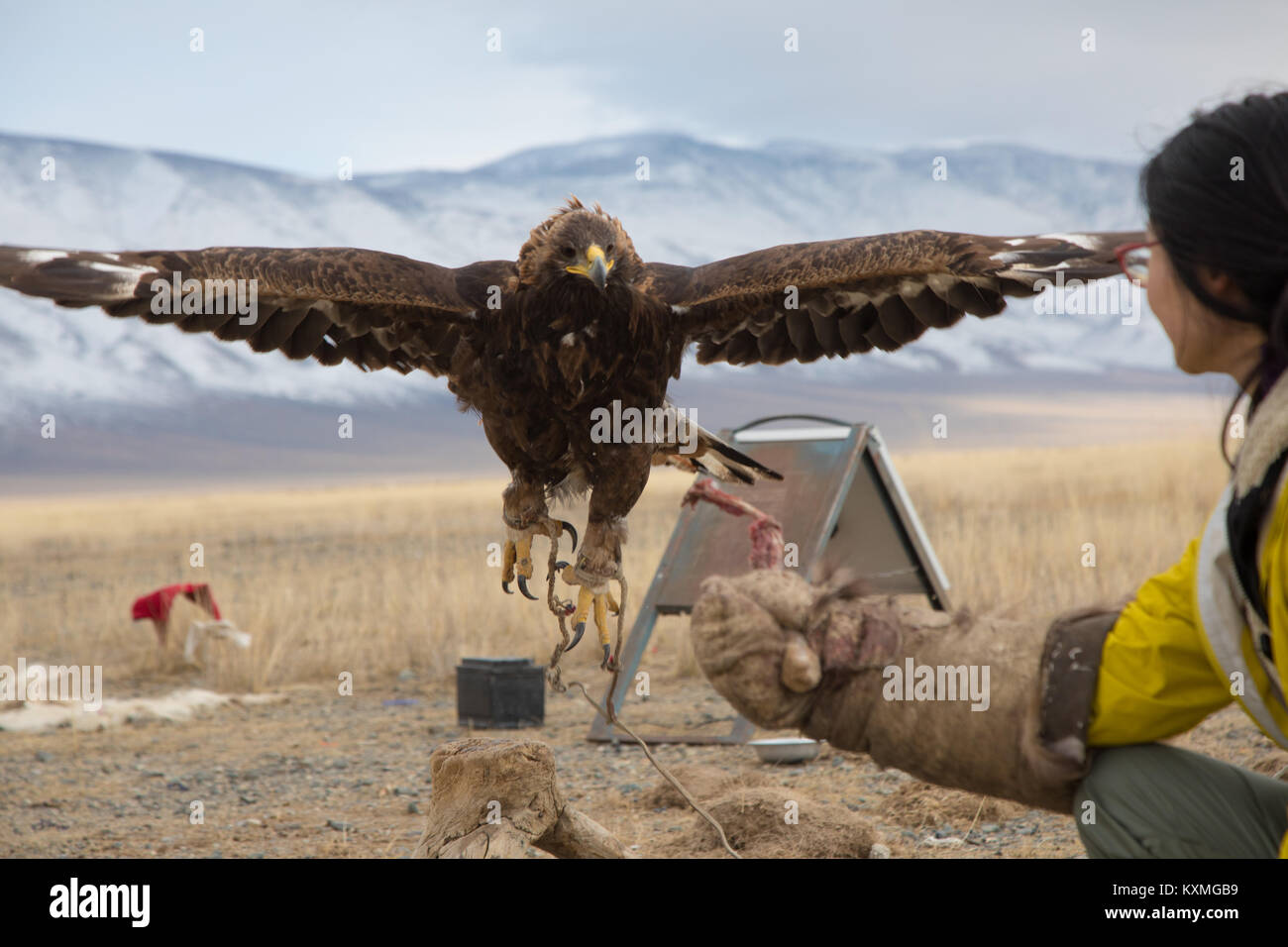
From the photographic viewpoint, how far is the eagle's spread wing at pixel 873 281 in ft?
13.3

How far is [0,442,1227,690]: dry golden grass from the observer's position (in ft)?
30.0

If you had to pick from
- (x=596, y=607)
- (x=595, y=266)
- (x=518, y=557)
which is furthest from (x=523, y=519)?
(x=595, y=266)

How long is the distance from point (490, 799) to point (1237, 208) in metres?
2.47

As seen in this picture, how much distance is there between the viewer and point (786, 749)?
5.77 m

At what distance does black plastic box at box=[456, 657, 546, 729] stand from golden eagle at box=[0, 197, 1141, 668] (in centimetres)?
239

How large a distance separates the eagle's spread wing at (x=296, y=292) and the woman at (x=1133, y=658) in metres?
2.47

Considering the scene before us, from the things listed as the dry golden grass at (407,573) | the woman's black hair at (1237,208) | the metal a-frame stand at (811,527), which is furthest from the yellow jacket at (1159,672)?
the metal a-frame stand at (811,527)

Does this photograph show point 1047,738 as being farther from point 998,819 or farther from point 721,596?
point 998,819

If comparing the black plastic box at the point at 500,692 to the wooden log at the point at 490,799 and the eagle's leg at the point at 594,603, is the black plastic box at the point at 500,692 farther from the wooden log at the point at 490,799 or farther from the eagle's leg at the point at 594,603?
the wooden log at the point at 490,799

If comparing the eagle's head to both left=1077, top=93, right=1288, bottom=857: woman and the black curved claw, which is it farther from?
left=1077, top=93, right=1288, bottom=857: woman

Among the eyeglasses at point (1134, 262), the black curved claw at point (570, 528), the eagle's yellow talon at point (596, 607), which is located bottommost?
the eagle's yellow talon at point (596, 607)

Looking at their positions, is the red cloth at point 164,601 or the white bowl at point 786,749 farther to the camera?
the red cloth at point 164,601

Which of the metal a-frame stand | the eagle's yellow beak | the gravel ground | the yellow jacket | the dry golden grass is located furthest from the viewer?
the dry golden grass

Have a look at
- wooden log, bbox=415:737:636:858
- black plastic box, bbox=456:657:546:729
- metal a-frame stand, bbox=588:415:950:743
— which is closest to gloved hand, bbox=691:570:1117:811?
wooden log, bbox=415:737:636:858
